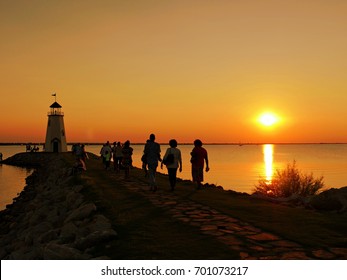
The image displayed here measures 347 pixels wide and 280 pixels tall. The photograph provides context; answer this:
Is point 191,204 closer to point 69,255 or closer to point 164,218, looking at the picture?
point 164,218

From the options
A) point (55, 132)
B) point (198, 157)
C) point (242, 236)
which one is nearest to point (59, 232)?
point (242, 236)

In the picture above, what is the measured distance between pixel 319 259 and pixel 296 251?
1.75 ft

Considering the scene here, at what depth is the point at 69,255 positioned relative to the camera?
760 cm

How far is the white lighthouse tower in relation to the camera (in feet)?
248

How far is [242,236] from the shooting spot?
8164 millimetres

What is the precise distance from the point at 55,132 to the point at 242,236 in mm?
71943

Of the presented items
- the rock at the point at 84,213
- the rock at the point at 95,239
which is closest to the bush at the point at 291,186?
the rock at the point at 84,213

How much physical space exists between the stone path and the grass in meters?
0.25

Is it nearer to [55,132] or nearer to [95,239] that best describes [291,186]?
[95,239]

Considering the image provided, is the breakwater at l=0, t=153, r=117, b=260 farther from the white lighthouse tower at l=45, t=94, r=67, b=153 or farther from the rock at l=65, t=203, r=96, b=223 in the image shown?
the white lighthouse tower at l=45, t=94, r=67, b=153

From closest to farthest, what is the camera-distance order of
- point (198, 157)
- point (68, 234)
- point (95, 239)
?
point (95, 239) → point (68, 234) → point (198, 157)

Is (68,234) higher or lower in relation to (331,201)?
lower

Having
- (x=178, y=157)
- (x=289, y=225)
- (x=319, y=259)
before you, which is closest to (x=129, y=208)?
(x=178, y=157)

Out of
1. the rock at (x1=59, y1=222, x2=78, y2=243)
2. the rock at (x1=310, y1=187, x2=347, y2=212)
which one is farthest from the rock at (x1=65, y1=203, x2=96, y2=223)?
the rock at (x1=310, y1=187, x2=347, y2=212)
